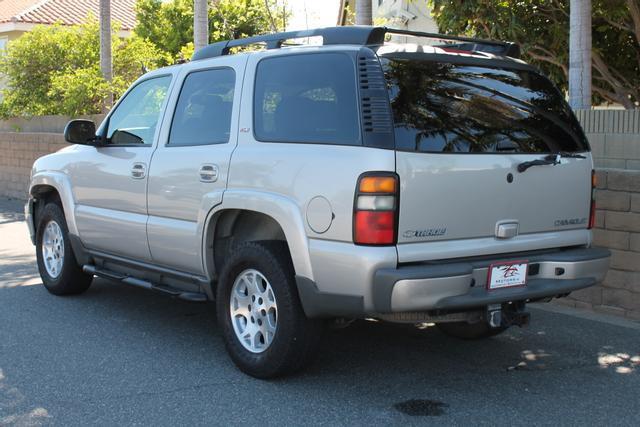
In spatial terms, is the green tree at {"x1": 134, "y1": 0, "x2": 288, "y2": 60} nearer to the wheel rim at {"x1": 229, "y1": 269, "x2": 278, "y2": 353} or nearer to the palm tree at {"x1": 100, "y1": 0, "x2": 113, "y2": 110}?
the palm tree at {"x1": 100, "y1": 0, "x2": 113, "y2": 110}

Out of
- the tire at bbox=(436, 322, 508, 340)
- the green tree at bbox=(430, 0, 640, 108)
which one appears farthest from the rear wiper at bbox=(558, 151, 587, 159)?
the green tree at bbox=(430, 0, 640, 108)

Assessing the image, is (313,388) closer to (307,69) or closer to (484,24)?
(307,69)

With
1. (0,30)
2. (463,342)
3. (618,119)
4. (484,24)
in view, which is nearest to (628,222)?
(618,119)

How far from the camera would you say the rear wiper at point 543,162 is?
495 cm

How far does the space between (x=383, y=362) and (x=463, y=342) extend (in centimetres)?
84

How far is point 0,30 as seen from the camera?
32.2m

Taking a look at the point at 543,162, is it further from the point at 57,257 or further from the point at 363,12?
the point at 363,12

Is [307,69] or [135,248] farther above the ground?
[307,69]

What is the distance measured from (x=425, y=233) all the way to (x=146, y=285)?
2.56m

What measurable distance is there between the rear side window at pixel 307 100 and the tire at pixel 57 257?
2878mm

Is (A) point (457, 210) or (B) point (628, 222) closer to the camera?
(A) point (457, 210)

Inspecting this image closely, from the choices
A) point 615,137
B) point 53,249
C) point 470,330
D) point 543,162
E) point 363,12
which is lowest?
point 470,330

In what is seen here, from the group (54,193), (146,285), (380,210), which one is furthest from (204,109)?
(54,193)

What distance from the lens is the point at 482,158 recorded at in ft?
15.8
